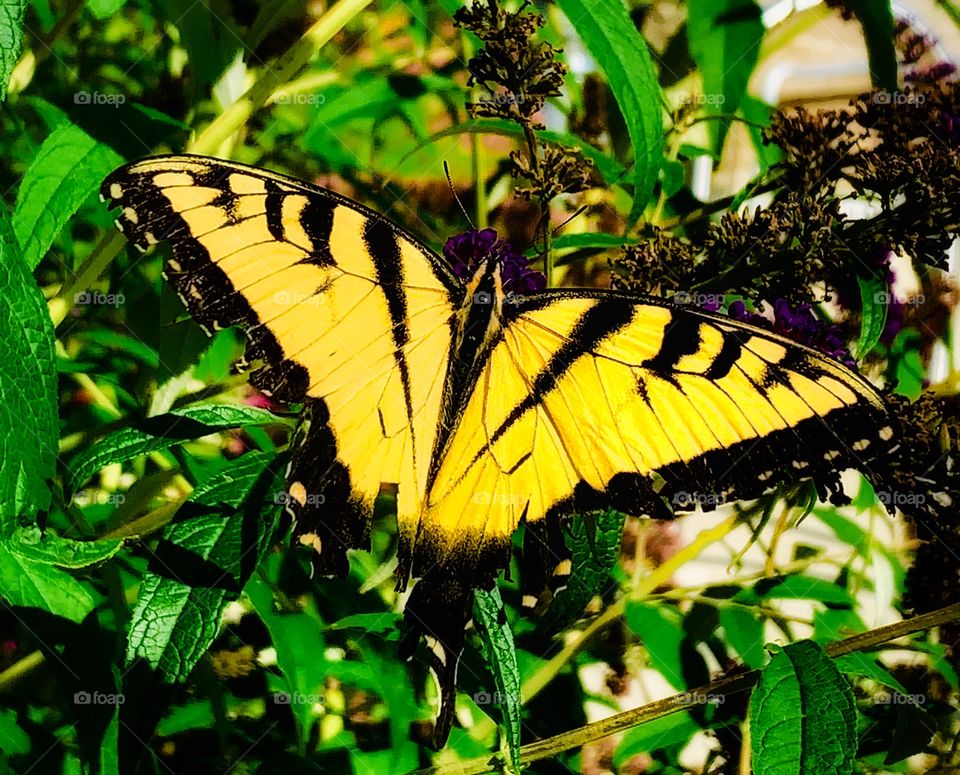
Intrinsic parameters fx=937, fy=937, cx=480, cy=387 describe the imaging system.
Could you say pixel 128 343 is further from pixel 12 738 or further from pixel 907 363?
pixel 907 363

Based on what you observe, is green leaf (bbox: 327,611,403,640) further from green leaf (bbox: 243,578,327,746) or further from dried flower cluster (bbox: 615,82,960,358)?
dried flower cluster (bbox: 615,82,960,358)

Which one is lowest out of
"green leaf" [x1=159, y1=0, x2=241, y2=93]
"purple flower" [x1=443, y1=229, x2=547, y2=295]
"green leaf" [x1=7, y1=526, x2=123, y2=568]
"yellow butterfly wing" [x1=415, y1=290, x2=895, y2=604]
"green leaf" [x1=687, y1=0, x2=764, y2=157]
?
"yellow butterfly wing" [x1=415, y1=290, x2=895, y2=604]

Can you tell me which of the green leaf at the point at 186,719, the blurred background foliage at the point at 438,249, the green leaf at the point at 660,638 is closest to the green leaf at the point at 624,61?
the blurred background foliage at the point at 438,249

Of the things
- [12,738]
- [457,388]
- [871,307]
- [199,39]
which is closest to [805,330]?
[871,307]

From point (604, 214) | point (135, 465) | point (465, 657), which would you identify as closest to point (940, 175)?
point (465, 657)

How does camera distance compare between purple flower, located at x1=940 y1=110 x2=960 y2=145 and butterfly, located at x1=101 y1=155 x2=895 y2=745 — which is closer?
butterfly, located at x1=101 y1=155 x2=895 y2=745

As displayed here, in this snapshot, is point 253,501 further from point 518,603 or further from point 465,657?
point 518,603

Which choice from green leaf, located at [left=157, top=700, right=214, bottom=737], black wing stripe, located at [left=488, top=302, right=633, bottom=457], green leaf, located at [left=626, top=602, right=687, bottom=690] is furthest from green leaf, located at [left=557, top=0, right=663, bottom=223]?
green leaf, located at [left=157, top=700, right=214, bottom=737]
